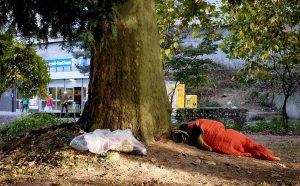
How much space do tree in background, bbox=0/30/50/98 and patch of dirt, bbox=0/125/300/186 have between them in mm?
5567

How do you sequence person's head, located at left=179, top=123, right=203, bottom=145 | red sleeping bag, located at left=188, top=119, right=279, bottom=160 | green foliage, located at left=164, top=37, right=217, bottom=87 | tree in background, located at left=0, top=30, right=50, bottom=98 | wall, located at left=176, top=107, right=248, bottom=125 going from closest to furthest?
1. red sleeping bag, located at left=188, top=119, right=279, bottom=160
2. person's head, located at left=179, top=123, right=203, bottom=145
3. tree in background, located at left=0, top=30, right=50, bottom=98
4. wall, located at left=176, top=107, right=248, bottom=125
5. green foliage, located at left=164, top=37, right=217, bottom=87

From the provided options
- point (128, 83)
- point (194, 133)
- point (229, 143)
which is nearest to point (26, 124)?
point (128, 83)

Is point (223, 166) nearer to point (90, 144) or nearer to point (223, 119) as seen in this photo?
point (90, 144)

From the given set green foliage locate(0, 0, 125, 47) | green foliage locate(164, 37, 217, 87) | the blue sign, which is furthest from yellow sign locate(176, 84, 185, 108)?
green foliage locate(0, 0, 125, 47)

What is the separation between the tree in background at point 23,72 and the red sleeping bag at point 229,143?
672 centimetres

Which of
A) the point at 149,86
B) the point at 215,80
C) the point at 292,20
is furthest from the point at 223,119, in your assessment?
the point at 215,80

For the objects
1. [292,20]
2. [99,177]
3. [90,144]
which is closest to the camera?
[99,177]

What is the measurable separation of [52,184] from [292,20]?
1190 centimetres

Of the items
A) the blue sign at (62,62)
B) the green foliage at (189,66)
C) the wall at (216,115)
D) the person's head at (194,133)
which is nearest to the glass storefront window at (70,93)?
the blue sign at (62,62)

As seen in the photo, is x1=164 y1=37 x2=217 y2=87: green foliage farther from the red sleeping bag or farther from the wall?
the red sleeping bag

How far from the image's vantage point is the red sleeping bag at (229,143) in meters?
7.84

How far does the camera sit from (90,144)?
6.55 meters

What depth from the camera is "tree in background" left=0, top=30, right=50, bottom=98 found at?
510 inches

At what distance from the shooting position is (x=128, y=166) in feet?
20.6
